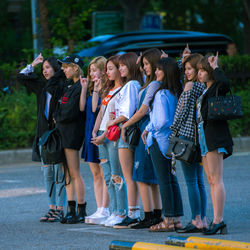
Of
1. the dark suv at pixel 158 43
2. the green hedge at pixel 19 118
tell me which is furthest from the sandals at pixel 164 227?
the dark suv at pixel 158 43

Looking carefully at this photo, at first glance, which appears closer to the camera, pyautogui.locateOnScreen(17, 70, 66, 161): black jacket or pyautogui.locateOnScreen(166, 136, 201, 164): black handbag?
pyautogui.locateOnScreen(166, 136, 201, 164): black handbag

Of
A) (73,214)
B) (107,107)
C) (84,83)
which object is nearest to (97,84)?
(84,83)

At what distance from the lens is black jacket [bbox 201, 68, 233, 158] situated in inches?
261

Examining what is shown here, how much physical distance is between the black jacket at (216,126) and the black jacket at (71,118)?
5.60 feet

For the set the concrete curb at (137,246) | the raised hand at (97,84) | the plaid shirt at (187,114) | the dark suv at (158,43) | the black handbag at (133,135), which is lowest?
the concrete curb at (137,246)

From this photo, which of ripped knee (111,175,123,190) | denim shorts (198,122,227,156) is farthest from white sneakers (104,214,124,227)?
denim shorts (198,122,227,156)

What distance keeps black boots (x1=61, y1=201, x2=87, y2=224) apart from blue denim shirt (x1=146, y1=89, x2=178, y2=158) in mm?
1371

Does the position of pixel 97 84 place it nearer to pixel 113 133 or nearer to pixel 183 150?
pixel 113 133

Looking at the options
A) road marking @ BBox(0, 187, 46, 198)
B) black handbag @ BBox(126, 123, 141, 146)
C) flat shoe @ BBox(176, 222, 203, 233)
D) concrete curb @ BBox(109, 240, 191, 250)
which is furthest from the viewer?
road marking @ BBox(0, 187, 46, 198)

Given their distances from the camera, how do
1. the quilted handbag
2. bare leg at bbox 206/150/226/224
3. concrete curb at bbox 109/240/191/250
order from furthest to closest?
the quilted handbag → bare leg at bbox 206/150/226/224 → concrete curb at bbox 109/240/191/250

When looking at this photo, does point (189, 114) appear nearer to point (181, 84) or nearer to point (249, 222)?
point (181, 84)

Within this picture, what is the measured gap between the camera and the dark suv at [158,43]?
1816cm

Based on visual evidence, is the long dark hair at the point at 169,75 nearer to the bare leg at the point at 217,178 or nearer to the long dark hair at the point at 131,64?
the long dark hair at the point at 131,64

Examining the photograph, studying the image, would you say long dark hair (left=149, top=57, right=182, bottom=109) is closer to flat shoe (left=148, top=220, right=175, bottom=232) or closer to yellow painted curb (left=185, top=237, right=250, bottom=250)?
flat shoe (left=148, top=220, right=175, bottom=232)
